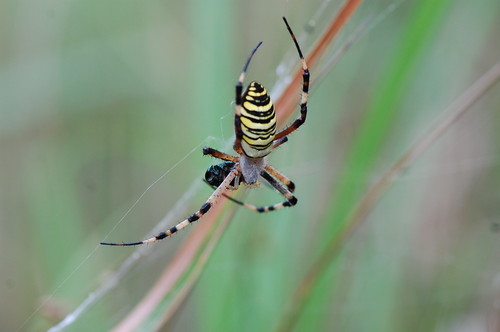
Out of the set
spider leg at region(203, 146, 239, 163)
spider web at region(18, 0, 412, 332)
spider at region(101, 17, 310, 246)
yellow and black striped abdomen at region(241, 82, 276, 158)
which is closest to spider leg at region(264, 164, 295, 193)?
spider at region(101, 17, 310, 246)

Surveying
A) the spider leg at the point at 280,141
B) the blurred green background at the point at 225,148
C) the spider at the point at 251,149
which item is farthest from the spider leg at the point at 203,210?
the spider leg at the point at 280,141

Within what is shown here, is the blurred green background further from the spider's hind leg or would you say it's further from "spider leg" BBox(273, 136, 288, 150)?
"spider leg" BBox(273, 136, 288, 150)

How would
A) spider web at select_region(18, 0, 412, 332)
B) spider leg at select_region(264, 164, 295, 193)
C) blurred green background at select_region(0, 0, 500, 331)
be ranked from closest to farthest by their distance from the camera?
1. spider web at select_region(18, 0, 412, 332)
2. blurred green background at select_region(0, 0, 500, 331)
3. spider leg at select_region(264, 164, 295, 193)

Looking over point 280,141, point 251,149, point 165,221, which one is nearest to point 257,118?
point 251,149

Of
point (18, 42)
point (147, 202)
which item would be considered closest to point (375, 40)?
point (147, 202)

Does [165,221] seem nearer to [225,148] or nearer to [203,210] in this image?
[203,210]

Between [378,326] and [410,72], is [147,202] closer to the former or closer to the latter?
[378,326]
